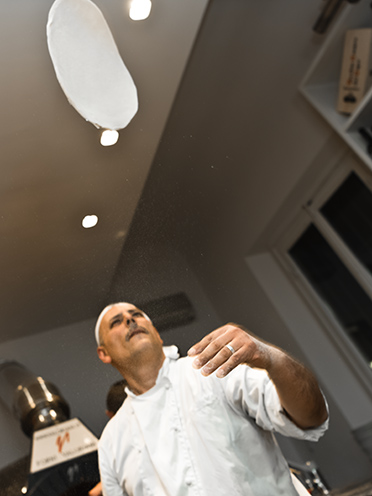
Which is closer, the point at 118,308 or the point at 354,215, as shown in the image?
the point at 118,308

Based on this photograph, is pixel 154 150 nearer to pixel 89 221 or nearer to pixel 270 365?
pixel 89 221

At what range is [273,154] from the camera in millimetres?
813

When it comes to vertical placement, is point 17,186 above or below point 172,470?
above

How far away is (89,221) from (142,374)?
0.73 feet

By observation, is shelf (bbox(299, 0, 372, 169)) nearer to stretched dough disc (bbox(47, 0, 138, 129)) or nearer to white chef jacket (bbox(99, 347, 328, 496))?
stretched dough disc (bbox(47, 0, 138, 129))

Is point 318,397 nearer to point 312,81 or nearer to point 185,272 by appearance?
point 185,272

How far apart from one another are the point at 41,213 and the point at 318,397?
415 mm

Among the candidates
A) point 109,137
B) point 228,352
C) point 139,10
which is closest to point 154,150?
point 109,137

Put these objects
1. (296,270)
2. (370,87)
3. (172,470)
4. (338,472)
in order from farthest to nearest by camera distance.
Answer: (370,87) → (296,270) → (338,472) → (172,470)

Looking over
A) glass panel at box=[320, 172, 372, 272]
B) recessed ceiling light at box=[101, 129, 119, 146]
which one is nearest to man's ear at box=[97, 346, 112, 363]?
recessed ceiling light at box=[101, 129, 119, 146]

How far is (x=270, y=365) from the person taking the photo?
1.80 ft

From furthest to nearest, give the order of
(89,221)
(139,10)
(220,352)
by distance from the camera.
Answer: (139,10) < (89,221) < (220,352)

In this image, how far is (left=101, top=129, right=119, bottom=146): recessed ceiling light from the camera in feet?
2.42

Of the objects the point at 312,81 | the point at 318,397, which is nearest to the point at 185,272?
the point at 318,397
